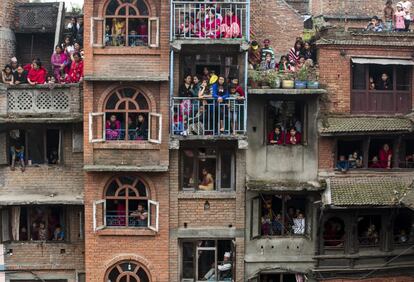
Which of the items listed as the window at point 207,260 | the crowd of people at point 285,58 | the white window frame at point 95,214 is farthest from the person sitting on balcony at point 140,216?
the crowd of people at point 285,58

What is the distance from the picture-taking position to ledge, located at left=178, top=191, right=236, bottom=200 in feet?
71.9

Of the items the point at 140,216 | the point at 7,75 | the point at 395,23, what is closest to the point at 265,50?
the point at 395,23

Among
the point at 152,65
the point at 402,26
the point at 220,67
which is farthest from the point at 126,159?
the point at 402,26

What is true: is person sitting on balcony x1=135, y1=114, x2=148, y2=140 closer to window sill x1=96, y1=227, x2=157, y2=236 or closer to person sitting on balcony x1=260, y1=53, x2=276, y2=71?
window sill x1=96, y1=227, x2=157, y2=236

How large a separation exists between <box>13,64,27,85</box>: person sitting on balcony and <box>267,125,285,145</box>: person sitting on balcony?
9210 millimetres

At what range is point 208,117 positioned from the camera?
69.7 feet

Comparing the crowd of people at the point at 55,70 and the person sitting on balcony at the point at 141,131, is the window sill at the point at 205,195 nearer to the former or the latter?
the person sitting on balcony at the point at 141,131

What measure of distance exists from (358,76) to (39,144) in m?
12.2

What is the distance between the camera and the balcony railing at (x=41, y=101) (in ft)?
71.5

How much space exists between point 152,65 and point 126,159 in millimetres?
3455

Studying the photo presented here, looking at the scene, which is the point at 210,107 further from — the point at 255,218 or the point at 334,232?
the point at 334,232

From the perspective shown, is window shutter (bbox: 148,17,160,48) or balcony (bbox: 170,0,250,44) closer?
balcony (bbox: 170,0,250,44)

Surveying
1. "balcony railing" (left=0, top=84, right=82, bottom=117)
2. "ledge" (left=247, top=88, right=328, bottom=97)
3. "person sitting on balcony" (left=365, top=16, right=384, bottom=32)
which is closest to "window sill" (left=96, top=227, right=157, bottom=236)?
"balcony railing" (left=0, top=84, right=82, bottom=117)

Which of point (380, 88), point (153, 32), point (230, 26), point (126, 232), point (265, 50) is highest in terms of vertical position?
point (230, 26)
